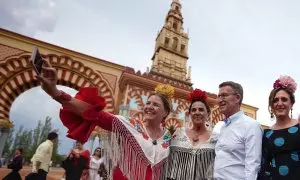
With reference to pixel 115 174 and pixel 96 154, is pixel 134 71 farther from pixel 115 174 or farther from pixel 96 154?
pixel 115 174

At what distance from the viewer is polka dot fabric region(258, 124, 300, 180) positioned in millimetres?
2115

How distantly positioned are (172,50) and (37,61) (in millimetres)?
22204

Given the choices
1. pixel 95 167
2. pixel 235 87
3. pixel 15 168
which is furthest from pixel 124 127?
pixel 95 167

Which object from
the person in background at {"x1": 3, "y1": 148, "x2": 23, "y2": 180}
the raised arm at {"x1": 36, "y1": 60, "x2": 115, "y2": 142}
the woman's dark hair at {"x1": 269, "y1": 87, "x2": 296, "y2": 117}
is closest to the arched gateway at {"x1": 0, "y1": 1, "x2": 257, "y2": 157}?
the person in background at {"x1": 3, "y1": 148, "x2": 23, "y2": 180}

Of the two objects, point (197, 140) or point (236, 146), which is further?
point (197, 140)

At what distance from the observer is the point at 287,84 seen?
2.51 meters

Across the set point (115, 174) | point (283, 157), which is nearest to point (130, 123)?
point (115, 174)

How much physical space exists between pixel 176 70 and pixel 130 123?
20911mm

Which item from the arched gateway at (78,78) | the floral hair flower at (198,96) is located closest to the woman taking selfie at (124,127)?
the floral hair flower at (198,96)

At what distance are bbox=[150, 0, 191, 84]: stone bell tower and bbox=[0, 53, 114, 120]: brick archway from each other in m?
11.0

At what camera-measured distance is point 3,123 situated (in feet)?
30.6

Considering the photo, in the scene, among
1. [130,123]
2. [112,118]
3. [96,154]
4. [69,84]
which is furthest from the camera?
[69,84]

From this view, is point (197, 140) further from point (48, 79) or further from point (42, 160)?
point (42, 160)

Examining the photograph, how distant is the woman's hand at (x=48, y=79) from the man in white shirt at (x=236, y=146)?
1521mm
